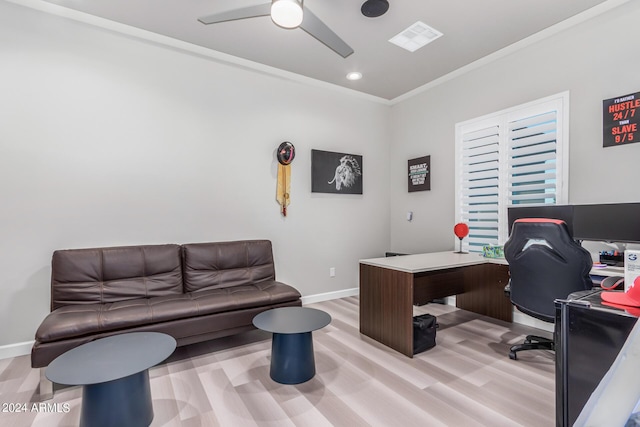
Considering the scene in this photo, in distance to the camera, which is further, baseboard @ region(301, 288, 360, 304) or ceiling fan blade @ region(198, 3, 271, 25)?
baseboard @ region(301, 288, 360, 304)

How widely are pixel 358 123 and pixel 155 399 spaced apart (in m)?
4.05

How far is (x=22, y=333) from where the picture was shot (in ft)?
8.57

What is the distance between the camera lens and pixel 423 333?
266 cm

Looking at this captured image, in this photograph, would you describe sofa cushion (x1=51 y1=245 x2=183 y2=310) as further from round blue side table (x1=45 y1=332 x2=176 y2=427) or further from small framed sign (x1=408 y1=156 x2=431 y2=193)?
small framed sign (x1=408 y1=156 x2=431 y2=193)

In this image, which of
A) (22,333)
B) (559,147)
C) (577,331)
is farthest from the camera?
(559,147)

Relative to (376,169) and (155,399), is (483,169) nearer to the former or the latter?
(376,169)

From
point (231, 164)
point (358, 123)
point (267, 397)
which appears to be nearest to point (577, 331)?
point (267, 397)

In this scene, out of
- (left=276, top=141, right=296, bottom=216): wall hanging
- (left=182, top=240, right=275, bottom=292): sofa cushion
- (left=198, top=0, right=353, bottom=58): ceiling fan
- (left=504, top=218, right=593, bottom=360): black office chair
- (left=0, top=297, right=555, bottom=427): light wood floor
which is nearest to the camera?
(left=0, top=297, right=555, bottom=427): light wood floor

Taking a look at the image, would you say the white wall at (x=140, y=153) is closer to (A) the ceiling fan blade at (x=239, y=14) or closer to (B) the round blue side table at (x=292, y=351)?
(A) the ceiling fan blade at (x=239, y=14)

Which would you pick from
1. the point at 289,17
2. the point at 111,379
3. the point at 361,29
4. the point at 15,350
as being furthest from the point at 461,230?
the point at 15,350

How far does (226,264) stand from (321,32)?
2.39 m

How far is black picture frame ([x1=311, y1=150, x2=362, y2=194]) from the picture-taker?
412 centimetres

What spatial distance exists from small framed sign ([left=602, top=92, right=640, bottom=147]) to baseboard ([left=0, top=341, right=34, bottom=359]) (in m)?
5.36

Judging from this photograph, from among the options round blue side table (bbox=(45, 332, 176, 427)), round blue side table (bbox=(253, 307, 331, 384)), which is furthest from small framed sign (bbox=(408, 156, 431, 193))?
round blue side table (bbox=(45, 332, 176, 427))
